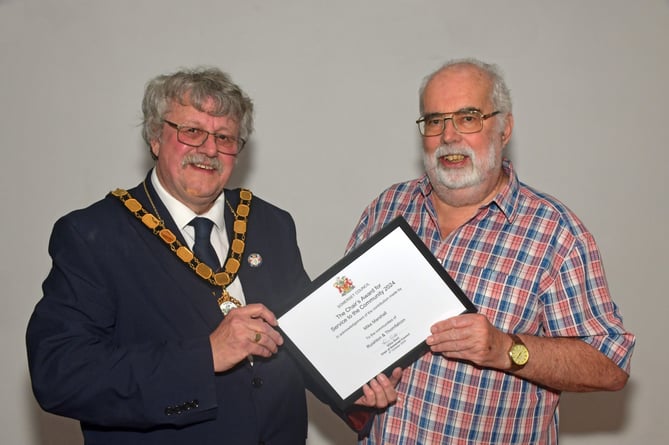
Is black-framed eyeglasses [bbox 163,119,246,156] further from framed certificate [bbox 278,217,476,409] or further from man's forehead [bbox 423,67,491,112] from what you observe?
man's forehead [bbox 423,67,491,112]

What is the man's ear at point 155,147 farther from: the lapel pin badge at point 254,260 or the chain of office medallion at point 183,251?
the lapel pin badge at point 254,260

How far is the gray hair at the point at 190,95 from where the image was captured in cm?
244

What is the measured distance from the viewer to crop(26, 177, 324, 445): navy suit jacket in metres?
2.14

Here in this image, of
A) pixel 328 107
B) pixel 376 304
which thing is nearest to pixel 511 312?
pixel 376 304

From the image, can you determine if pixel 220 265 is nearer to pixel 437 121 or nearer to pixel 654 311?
pixel 437 121

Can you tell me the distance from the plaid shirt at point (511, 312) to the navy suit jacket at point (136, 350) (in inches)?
21.4

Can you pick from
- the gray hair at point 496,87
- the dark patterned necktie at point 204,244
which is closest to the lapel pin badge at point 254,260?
the dark patterned necktie at point 204,244

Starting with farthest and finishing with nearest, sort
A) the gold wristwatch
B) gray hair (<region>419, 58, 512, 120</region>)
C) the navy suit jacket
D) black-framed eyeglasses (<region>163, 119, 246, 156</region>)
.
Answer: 1. gray hair (<region>419, 58, 512, 120</region>)
2. black-framed eyeglasses (<region>163, 119, 246, 156</region>)
3. the gold wristwatch
4. the navy suit jacket

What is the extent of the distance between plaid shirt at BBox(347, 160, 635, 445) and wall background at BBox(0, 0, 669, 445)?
4.13ft

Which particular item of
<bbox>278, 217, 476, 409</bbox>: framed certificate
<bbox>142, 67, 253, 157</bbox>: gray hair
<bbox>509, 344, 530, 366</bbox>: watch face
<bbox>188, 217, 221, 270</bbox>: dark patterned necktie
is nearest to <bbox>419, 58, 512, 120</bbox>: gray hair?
<bbox>278, 217, 476, 409</bbox>: framed certificate

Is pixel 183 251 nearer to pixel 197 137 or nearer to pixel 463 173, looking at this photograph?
pixel 197 137

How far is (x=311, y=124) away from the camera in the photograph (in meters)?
3.61

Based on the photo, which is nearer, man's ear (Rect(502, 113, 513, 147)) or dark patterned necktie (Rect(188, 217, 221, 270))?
dark patterned necktie (Rect(188, 217, 221, 270))

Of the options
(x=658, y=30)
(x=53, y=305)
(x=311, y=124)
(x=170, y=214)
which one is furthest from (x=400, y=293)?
(x=658, y=30)
